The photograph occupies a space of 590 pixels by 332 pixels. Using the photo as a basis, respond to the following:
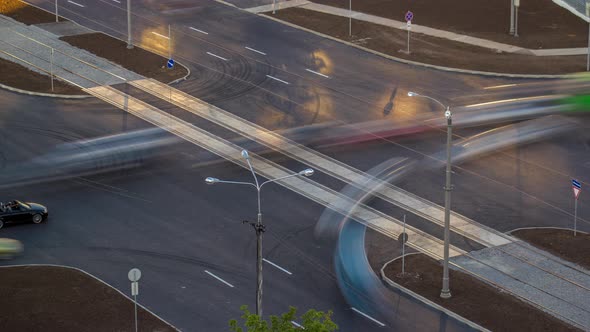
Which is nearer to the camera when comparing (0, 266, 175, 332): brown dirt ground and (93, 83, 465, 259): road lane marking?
(0, 266, 175, 332): brown dirt ground

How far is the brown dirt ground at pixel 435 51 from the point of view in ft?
259

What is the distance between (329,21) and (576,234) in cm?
3941

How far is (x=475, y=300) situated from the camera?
47812mm

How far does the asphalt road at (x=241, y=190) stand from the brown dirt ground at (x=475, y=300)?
1282mm

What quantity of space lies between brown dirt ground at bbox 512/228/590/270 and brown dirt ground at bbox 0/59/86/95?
31.9 meters

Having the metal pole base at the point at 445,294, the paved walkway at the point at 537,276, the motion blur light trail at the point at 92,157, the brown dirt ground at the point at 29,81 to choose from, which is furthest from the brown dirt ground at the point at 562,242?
the brown dirt ground at the point at 29,81

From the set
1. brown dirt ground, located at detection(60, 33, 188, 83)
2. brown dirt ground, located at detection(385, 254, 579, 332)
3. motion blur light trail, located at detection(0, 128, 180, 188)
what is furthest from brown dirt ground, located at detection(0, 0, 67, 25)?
brown dirt ground, located at detection(385, 254, 579, 332)

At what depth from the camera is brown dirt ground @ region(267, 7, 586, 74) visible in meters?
79.1

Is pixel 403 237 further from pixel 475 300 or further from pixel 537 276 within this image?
pixel 537 276

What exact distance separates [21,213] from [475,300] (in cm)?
2151

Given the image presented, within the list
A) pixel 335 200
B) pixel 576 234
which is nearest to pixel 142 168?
pixel 335 200

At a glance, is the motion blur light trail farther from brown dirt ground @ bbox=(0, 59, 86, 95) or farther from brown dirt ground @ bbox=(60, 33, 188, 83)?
brown dirt ground @ bbox=(60, 33, 188, 83)

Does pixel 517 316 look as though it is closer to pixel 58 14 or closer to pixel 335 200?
pixel 335 200

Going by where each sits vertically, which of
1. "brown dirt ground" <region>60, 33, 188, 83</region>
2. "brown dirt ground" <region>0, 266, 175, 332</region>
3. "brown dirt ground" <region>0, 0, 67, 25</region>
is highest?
"brown dirt ground" <region>0, 0, 67, 25</region>
